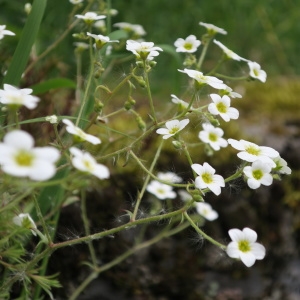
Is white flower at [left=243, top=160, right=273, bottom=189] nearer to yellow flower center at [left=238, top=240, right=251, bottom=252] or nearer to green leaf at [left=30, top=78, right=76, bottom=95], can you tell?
yellow flower center at [left=238, top=240, right=251, bottom=252]

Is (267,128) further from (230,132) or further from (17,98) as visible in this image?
(17,98)

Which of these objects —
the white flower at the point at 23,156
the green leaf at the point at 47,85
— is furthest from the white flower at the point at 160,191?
the white flower at the point at 23,156

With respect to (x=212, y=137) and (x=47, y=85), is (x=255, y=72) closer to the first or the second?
(x=212, y=137)

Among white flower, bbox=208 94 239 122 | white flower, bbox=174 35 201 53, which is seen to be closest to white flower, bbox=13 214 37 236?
white flower, bbox=208 94 239 122

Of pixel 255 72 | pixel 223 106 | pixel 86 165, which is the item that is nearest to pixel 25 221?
pixel 86 165

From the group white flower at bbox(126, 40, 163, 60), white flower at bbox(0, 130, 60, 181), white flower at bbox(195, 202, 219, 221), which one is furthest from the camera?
white flower at bbox(195, 202, 219, 221)

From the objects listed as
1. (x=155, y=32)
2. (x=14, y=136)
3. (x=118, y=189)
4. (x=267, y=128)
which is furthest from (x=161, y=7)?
(x=14, y=136)
